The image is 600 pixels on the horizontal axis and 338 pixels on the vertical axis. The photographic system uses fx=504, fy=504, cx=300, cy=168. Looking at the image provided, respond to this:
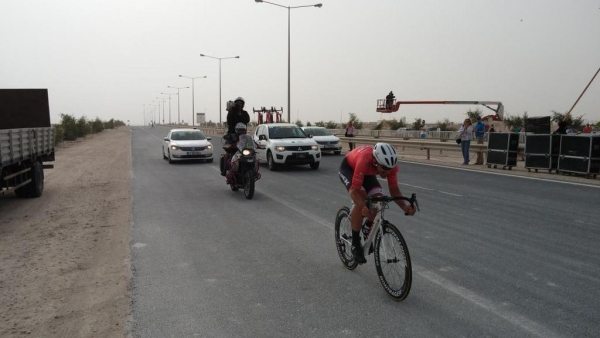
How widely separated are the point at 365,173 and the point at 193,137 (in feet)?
59.2

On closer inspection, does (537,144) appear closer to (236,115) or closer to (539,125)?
(539,125)

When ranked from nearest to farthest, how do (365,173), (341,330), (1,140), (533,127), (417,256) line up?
(341,330) < (365,173) < (417,256) < (1,140) < (533,127)

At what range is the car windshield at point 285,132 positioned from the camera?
18734 millimetres

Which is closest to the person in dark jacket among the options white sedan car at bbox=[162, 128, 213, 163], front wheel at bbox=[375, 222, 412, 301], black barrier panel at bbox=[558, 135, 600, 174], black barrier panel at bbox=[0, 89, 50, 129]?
black barrier panel at bbox=[0, 89, 50, 129]

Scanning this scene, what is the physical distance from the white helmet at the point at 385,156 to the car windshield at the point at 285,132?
14174 millimetres

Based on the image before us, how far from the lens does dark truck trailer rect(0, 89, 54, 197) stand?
9602mm

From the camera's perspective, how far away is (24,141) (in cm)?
1062

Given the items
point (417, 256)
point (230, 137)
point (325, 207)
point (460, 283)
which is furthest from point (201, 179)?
point (460, 283)

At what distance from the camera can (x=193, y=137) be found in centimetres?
2203

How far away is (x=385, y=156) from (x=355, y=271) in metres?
1.68

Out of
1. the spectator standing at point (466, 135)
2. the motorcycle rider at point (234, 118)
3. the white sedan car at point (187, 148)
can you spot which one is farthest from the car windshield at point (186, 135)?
the spectator standing at point (466, 135)

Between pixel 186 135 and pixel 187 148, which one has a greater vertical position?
pixel 186 135

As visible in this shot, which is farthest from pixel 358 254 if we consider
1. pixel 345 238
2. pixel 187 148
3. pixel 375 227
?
pixel 187 148

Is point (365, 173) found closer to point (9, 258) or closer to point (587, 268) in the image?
point (587, 268)
